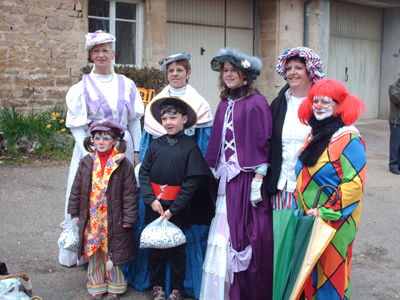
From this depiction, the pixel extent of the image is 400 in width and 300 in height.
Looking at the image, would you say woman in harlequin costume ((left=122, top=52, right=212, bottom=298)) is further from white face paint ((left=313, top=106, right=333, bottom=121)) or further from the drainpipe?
the drainpipe

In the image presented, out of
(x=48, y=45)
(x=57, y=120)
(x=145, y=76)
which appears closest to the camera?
(x=57, y=120)

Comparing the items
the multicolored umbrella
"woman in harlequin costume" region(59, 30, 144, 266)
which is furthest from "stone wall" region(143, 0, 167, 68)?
the multicolored umbrella

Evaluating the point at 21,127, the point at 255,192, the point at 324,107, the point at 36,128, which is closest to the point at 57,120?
the point at 36,128

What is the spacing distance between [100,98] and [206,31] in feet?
23.1

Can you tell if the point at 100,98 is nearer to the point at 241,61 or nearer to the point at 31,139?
the point at 241,61

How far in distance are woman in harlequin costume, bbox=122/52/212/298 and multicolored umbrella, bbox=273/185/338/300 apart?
876 mm

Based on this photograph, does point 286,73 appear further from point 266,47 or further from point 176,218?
point 266,47

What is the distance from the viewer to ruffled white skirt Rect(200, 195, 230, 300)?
3.01 meters

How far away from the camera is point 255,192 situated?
295 centimetres

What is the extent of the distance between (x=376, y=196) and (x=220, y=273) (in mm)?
3897

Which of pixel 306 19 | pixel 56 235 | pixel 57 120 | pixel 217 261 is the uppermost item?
A: pixel 306 19

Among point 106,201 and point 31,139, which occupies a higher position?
point 31,139

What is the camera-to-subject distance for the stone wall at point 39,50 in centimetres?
723

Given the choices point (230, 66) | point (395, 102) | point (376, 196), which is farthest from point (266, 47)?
point (230, 66)
